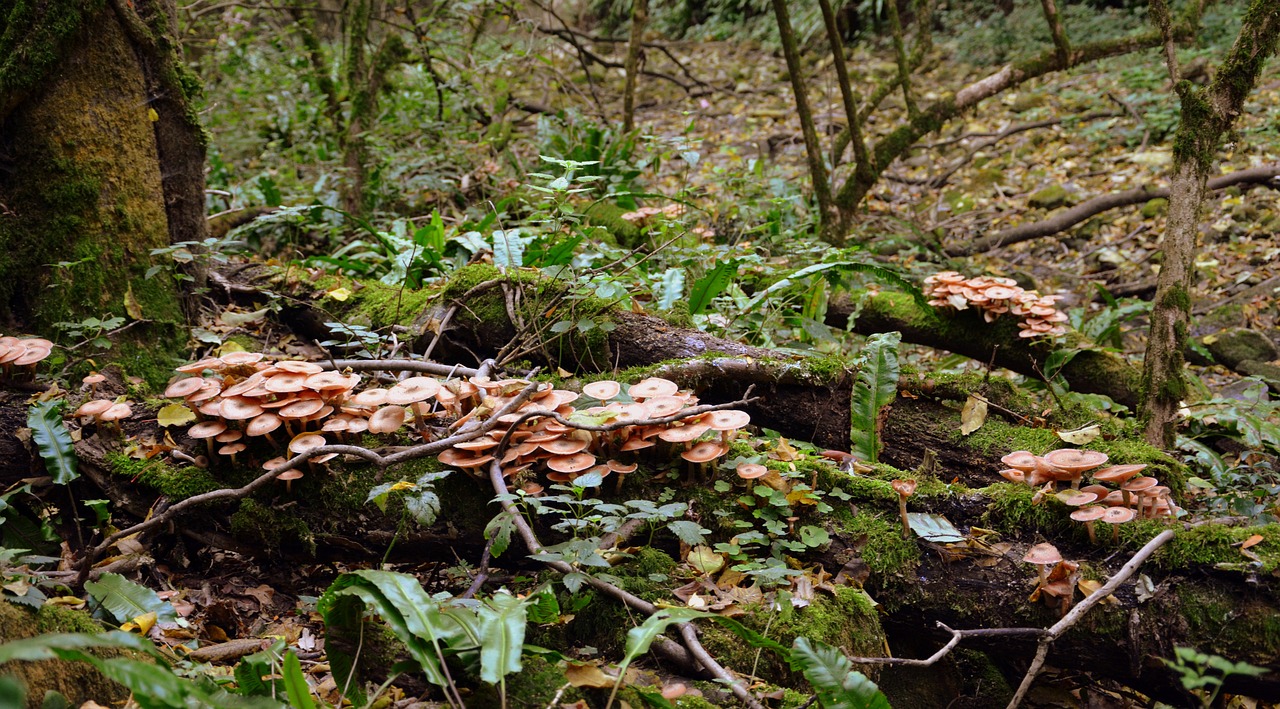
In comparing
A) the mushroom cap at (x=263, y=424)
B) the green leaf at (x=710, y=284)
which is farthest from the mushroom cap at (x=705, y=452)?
the green leaf at (x=710, y=284)

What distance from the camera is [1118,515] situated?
2531 millimetres

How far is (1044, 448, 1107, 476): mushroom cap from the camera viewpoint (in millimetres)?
2664

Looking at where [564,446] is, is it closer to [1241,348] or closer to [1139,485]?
[1139,485]

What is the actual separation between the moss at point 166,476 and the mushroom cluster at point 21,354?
529 mm

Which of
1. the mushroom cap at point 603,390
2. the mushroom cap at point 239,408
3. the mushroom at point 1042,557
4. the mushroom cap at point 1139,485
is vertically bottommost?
the mushroom at point 1042,557

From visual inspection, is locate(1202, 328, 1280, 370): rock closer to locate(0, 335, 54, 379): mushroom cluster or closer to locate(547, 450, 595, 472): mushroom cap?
locate(547, 450, 595, 472): mushroom cap

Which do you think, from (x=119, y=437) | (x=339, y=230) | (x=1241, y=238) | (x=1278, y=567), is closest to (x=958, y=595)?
(x=1278, y=567)

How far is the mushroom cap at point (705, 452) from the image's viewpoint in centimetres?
286

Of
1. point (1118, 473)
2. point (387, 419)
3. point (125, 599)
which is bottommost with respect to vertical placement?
point (1118, 473)

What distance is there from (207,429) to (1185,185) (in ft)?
14.8

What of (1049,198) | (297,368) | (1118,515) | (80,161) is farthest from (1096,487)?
(1049,198)

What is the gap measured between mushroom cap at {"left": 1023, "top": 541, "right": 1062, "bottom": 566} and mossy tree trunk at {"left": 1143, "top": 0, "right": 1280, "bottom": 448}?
2013 millimetres

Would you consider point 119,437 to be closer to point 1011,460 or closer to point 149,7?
point 149,7

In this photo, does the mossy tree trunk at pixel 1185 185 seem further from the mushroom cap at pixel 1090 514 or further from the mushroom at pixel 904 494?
the mushroom at pixel 904 494
